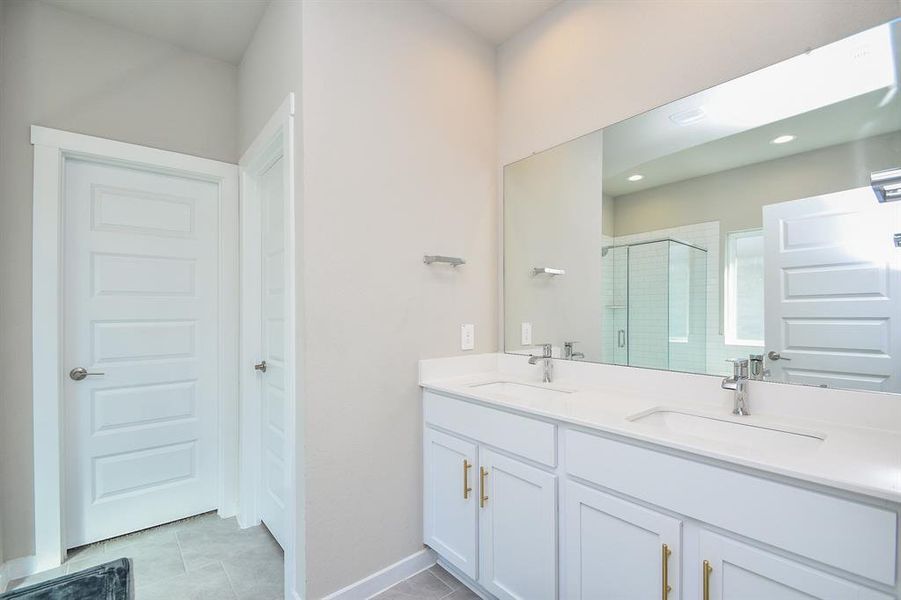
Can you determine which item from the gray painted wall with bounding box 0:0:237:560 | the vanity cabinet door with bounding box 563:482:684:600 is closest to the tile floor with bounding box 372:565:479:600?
the vanity cabinet door with bounding box 563:482:684:600

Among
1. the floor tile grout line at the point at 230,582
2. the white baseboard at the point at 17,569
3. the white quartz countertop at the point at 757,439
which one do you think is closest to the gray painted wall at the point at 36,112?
the white baseboard at the point at 17,569

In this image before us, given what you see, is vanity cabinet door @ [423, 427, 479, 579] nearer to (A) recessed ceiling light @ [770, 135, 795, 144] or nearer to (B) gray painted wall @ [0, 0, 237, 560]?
(A) recessed ceiling light @ [770, 135, 795, 144]

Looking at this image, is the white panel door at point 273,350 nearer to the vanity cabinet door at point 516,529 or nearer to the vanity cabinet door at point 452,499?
the vanity cabinet door at point 452,499

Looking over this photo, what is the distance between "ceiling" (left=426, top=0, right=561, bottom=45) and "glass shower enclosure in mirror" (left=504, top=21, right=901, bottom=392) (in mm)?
699

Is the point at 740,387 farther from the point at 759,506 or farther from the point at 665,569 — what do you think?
the point at 665,569

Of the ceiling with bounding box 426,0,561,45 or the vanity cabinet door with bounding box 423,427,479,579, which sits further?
the ceiling with bounding box 426,0,561,45

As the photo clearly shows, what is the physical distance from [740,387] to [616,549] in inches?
26.4

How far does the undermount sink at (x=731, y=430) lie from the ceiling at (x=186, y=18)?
8.30 feet

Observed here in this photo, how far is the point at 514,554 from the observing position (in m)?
1.57

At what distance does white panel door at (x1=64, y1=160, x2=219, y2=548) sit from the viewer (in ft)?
7.20

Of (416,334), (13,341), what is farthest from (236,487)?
(416,334)

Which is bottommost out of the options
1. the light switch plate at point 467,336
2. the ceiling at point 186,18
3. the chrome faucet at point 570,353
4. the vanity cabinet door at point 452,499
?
the vanity cabinet door at point 452,499

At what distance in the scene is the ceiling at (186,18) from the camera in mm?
2049

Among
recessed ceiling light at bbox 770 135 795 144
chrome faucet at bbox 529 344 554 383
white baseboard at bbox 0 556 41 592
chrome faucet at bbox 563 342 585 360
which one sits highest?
recessed ceiling light at bbox 770 135 795 144
